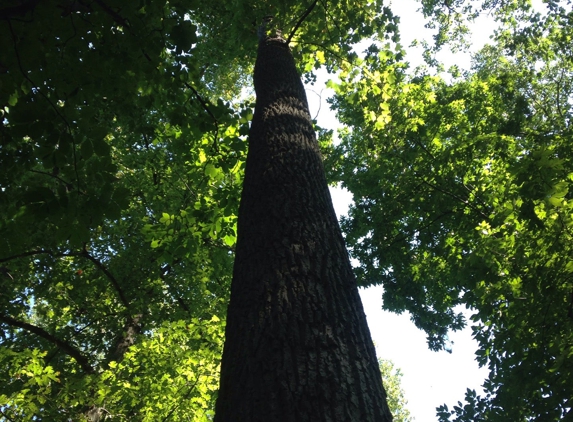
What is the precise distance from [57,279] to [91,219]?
6482 mm

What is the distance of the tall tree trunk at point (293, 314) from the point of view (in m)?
1.40

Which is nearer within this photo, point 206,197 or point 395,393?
point 206,197

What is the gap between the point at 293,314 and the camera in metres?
1.71

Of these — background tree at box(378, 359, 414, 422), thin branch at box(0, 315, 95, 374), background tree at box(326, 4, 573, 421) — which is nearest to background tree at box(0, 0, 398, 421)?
thin branch at box(0, 315, 95, 374)

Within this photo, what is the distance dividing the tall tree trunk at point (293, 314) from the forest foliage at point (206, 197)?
1.31 meters

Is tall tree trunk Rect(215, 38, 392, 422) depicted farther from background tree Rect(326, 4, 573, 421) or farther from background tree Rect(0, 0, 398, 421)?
background tree Rect(326, 4, 573, 421)

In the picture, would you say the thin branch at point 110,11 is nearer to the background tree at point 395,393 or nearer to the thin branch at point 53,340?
the thin branch at point 53,340

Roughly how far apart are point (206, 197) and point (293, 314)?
439 centimetres

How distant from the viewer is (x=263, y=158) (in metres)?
2.87

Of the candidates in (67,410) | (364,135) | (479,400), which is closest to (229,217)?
(67,410)

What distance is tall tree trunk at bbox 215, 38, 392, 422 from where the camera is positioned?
1.40 meters

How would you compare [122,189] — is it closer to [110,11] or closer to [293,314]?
[110,11]

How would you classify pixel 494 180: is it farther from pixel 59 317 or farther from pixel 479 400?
pixel 59 317

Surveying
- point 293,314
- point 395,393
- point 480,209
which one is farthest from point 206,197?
point 395,393
